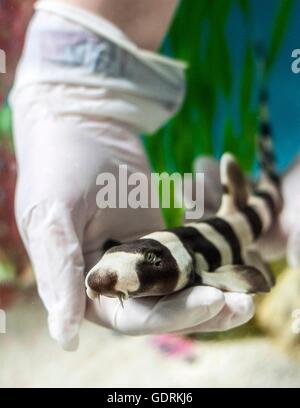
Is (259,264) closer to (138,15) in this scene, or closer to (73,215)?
(73,215)

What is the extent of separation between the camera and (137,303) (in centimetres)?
93

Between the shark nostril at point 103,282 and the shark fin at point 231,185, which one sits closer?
the shark nostril at point 103,282

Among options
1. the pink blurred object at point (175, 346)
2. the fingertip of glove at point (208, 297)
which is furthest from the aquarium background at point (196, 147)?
the fingertip of glove at point (208, 297)

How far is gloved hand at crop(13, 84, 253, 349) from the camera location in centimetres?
96

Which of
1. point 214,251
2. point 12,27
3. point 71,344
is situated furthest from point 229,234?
point 12,27

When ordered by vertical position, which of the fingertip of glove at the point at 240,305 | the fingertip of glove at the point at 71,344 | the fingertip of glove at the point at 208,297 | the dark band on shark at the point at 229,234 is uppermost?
the dark band on shark at the point at 229,234

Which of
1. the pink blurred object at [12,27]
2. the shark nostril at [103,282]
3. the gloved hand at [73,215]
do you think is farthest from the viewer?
the pink blurred object at [12,27]

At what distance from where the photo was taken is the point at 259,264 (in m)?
1.01

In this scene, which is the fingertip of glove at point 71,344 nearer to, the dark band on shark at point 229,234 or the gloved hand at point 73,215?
the gloved hand at point 73,215

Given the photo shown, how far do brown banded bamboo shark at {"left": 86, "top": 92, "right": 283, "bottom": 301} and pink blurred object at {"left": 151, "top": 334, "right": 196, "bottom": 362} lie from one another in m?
0.13

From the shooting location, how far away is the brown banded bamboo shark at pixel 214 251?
86 cm

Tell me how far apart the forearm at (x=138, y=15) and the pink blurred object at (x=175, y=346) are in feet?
1.55

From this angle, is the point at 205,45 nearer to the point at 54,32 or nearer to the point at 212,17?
the point at 212,17

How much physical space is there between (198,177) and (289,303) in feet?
0.80
